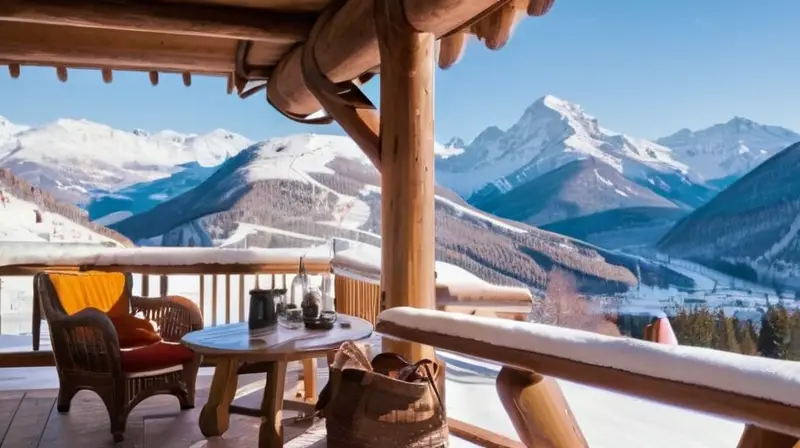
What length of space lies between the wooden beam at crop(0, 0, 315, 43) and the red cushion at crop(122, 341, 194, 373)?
1.75 m

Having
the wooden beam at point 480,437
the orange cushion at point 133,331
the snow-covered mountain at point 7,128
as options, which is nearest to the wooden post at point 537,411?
→ the wooden beam at point 480,437

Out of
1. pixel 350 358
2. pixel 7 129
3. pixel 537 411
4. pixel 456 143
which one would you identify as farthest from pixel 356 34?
pixel 456 143

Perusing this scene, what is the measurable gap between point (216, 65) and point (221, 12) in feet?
4.00

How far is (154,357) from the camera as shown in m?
3.43

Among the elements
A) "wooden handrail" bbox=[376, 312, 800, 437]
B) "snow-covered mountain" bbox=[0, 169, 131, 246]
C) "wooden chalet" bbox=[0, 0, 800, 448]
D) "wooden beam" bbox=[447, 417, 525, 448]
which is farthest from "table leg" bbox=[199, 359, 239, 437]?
"snow-covered mountain" bbox=[0, 169, 131, 246]

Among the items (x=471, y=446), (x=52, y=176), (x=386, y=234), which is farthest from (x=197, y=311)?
(x=52, y=176)

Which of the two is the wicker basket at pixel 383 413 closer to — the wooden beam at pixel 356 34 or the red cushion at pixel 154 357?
the wooden beam at pixel 356 34

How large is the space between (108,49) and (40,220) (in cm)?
361

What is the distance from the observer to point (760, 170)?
10.7 m

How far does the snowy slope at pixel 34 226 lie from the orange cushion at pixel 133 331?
152 inches

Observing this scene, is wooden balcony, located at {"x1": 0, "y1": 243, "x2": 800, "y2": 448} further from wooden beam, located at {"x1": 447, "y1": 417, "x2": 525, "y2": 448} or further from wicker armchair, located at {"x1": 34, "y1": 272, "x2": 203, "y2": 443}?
wicker armchair, located at {"x1": 34, "y1": 272, "x2": 203, "y2": 443}

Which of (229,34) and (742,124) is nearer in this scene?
(229,34)

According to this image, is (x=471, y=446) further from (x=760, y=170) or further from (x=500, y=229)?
(x=760, y=170)

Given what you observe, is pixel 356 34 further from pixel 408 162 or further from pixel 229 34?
pixel 229 34
